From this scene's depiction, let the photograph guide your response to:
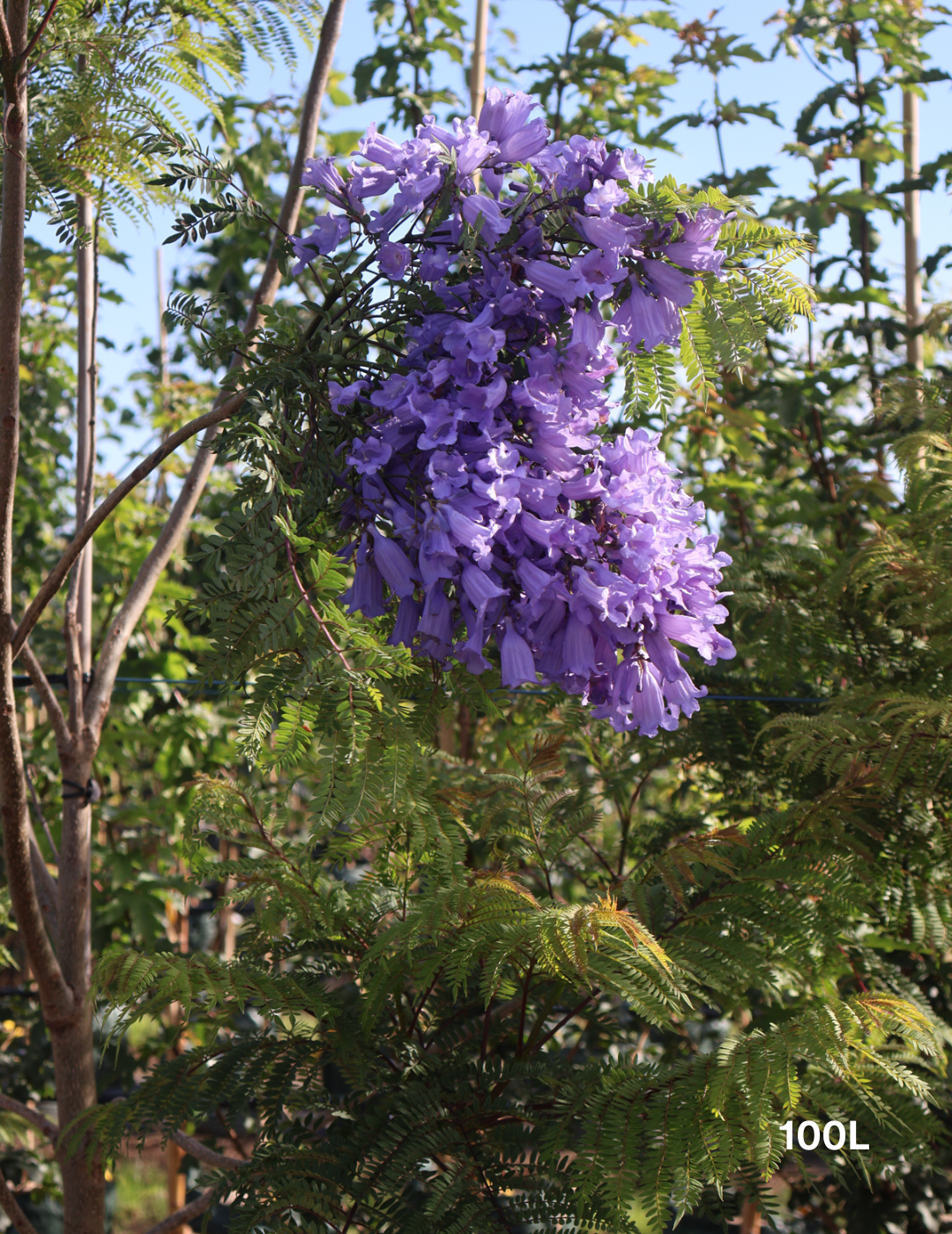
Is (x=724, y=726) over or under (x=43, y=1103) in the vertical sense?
over

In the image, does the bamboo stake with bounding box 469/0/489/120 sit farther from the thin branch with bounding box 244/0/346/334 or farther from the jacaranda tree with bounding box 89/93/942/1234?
the jacaranda tree with bounding box 89/93/942/1234

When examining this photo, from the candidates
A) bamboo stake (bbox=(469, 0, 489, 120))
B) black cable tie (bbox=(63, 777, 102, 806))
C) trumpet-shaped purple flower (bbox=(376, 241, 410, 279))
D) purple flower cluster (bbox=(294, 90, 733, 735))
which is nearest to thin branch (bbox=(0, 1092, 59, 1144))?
black cable tie (bbox=(63, 777, 102, 806))

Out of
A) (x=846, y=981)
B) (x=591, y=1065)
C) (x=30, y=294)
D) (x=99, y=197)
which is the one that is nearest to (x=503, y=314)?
(x=99, y=197)

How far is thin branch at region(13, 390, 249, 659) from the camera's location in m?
0.91

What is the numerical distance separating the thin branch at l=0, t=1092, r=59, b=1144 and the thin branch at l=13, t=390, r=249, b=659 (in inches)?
30.0

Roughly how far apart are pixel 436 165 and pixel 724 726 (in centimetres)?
126

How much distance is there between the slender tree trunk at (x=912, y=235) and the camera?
8.00ft

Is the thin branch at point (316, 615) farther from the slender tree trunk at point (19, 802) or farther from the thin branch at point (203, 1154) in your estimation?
the thin branch at point (203, 1154)

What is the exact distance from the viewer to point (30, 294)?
316cm

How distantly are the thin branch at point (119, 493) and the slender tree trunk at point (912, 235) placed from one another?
→ 1.95m

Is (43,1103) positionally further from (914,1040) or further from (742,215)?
(742,215)

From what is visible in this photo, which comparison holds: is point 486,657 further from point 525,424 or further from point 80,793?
point 80,793

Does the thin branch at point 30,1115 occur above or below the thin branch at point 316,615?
below

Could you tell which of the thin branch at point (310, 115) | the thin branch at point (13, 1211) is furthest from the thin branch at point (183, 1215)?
the thin branch at point (310, 115)
